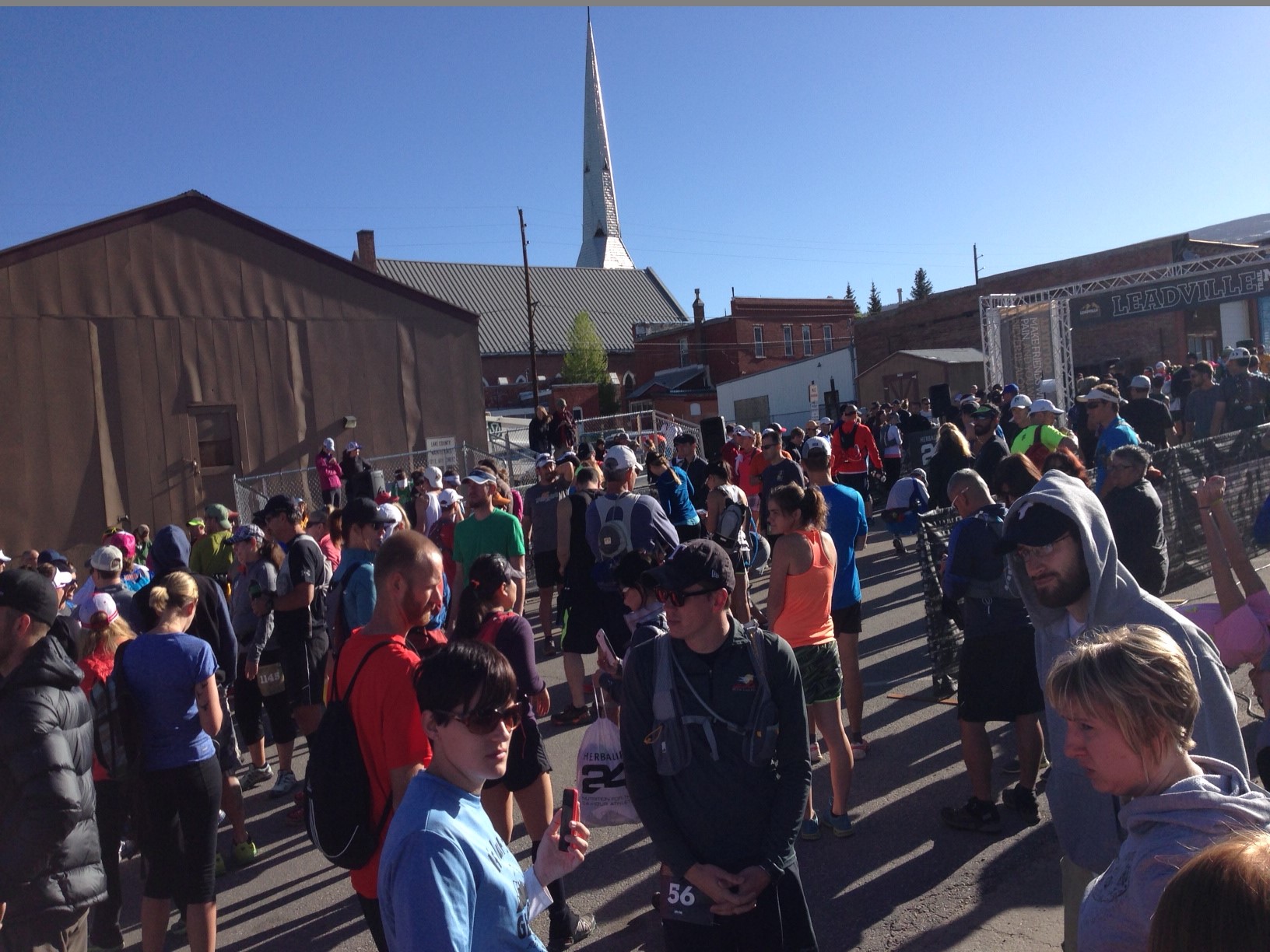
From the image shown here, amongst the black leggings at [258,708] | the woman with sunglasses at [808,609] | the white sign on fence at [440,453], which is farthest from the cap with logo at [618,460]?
the white sign on fence at [440,453]

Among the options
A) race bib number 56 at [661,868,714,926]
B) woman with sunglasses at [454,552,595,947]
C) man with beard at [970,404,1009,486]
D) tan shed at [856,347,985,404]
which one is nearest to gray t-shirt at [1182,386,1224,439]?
man with beard at [970,404,1009,486]

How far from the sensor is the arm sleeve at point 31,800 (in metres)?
3.36

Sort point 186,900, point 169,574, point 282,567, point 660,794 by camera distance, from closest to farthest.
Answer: point 660,794 → point 186,900 → point 169,574 → point 282,567

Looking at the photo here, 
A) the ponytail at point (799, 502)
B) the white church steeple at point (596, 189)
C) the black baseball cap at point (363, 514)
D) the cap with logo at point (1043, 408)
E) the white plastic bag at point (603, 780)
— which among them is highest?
the white church steeple at point (596, 189)

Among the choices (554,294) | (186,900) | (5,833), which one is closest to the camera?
(5,833)

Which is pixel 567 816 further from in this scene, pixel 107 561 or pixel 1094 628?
pixel 107 561

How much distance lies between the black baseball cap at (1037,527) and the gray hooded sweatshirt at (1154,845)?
1.09 m

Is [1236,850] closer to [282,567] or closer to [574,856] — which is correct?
[574,856]

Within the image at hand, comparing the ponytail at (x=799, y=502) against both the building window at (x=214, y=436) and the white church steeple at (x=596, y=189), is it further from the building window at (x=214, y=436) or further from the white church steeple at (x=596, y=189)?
the white church steeple at (x=596, y=189)

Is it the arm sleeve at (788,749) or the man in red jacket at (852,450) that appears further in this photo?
the man in red jacket at (852,450)

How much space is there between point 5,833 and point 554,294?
62825mm

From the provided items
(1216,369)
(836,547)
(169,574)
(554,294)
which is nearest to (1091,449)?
(836,547)

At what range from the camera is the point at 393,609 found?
3053 mm

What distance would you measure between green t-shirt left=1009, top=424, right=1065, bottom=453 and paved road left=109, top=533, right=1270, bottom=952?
2.44m
